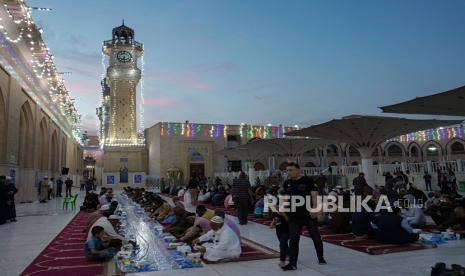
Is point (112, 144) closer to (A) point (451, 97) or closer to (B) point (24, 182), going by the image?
(B) point (24, 182)

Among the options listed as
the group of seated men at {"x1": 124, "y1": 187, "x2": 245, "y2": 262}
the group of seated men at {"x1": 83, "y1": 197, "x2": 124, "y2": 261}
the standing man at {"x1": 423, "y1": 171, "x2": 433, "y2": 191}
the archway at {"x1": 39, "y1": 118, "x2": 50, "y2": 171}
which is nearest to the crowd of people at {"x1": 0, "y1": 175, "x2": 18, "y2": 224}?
the group of seated men at {"x1": 124, "y1": 187, "x2": 245, "y2": 262}

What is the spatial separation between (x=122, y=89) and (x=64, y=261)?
2682cm

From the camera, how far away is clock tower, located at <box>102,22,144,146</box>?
96.4 ft

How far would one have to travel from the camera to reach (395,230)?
5.09 m

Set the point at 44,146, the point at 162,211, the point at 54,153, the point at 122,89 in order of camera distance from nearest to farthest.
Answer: the point at 162,211 → the point at 44,146 → the point at 54,153 → the point at 122,89

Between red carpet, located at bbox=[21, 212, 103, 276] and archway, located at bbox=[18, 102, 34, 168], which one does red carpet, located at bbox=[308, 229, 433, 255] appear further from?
archway, located at bbox=[18, 102, 34, 168]

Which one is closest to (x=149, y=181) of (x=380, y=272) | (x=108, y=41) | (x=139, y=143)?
(x=139, y=143)

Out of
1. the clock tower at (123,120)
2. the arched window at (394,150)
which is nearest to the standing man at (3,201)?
the clock tower at (123,120)

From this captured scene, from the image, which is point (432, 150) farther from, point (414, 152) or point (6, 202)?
point (6, 202)

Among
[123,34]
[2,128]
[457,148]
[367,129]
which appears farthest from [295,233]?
[123,34]

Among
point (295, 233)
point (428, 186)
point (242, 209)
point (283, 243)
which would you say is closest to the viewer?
point (295, 233)

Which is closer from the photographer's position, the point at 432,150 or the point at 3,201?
the point at 3,201

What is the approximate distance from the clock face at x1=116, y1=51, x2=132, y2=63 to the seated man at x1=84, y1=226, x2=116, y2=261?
28.0 m

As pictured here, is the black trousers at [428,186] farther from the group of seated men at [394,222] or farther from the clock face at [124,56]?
the clock face at [124,56]
